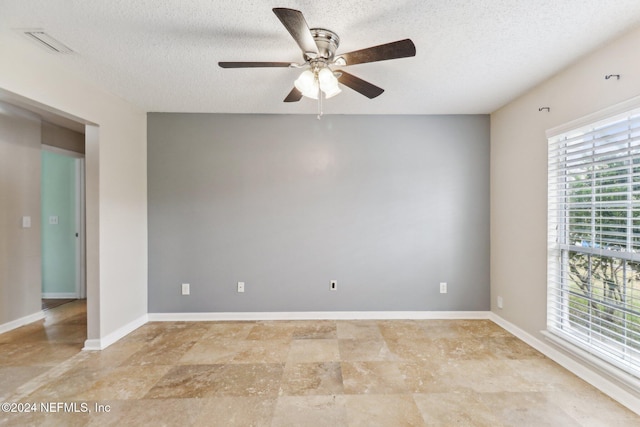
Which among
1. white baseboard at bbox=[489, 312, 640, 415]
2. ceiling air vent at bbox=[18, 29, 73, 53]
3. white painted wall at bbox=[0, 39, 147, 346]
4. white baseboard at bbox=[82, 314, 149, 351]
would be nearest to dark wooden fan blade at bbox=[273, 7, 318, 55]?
ceiling air vent at bbox=[18, 29, 73, 53]

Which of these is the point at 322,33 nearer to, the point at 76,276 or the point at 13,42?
the point at 13,42

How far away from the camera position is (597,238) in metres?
2.03

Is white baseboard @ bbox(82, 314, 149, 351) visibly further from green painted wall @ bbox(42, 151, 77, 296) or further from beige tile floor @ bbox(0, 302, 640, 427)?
green painted wall @ bbox(42, 151, 77, 296)

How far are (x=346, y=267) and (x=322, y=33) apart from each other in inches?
93.3

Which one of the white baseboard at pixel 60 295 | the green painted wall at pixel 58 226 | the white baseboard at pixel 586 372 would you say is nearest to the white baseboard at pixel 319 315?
the white baseboard at pixel 586 372

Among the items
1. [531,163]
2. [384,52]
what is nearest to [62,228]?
[384,52]

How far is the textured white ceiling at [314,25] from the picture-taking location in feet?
5.05

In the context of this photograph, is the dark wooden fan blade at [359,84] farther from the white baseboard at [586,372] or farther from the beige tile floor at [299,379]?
the white baseboard at [586,372]

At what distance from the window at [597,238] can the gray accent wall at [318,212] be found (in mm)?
893

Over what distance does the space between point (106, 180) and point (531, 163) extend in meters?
4.12

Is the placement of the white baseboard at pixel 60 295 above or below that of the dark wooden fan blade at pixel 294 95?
below

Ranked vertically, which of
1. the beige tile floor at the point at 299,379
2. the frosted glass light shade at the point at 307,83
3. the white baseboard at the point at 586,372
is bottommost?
the beige tile floor at the point at 299,379

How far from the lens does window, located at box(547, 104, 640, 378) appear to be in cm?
179

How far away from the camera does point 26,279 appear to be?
10.1ft
